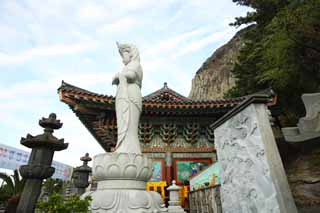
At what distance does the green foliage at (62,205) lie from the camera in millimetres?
2070

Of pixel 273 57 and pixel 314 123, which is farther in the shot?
pixel 273 57

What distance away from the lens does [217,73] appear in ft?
81.1

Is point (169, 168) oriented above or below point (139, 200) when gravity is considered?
above

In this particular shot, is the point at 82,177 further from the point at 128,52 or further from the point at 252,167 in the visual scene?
the point at 252,167

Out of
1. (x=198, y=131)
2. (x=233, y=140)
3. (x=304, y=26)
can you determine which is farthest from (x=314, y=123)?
(x=198, y=131)

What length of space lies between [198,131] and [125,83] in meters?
4.96

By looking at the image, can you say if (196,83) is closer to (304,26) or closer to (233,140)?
(304,26)

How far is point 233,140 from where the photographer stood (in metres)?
3.19

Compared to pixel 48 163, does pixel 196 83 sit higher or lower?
higher

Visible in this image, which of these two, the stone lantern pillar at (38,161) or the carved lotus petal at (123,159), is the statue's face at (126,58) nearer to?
the stone lantern pillar at (38,161)

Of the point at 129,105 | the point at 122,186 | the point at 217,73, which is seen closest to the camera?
the point at 122,186

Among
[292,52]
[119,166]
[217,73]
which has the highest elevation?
[217,73]

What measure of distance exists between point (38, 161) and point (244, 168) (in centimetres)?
350

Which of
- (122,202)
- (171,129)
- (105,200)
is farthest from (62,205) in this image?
(171,129)
